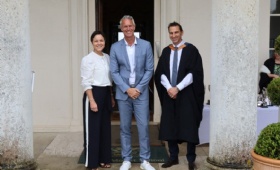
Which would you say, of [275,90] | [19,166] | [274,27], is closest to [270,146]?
[275,90]

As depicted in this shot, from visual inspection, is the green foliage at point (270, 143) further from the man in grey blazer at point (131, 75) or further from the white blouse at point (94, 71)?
the white blouse at point (94, 71)

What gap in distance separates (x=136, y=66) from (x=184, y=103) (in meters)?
0.75

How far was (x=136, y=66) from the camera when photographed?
4805 mm

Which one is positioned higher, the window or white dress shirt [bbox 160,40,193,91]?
the window

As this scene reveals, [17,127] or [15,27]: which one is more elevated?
[15,27]

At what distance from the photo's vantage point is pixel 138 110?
4875 mm

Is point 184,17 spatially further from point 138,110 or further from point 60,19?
point 138,110

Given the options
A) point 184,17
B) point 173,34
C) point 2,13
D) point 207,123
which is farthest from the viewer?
point 184,17

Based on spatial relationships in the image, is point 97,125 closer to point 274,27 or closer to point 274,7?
point 274,27

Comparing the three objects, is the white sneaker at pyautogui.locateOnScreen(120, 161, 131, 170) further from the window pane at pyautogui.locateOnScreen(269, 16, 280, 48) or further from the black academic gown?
the window pane at pyautogui.locateOnScreen(269, 16, 280, 48)

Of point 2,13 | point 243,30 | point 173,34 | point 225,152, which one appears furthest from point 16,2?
point 225,152

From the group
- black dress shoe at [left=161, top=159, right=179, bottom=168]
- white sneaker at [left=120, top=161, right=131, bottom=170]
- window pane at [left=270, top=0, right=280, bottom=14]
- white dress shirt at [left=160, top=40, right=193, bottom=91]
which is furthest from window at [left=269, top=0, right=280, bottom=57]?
white sneaker at [left=120, top=161, right=131, bottom=170]

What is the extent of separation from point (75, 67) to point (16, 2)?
276cm

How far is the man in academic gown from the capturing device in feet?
15.9
